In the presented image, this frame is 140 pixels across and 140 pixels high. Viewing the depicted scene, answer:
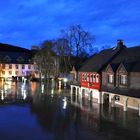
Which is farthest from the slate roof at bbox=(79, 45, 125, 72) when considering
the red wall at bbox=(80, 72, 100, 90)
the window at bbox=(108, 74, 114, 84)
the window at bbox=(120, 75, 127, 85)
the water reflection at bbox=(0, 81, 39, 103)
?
the water reflection at bbox=(0, 81, 39, 103)

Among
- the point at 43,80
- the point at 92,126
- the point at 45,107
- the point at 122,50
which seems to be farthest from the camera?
the point at 43,80

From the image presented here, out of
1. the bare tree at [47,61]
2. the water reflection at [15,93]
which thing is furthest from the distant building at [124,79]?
the bare tree at [47,61]

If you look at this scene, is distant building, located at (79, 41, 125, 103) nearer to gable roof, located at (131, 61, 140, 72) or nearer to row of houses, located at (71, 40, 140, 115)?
row of houses, located at (71, 40, 140, 115)

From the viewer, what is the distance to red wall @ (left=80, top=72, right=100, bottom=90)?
40.7 m

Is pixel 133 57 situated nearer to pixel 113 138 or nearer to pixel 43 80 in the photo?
pixel 113 138

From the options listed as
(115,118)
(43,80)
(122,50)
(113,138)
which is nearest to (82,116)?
(115,118)

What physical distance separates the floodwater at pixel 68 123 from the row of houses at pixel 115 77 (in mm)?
1929

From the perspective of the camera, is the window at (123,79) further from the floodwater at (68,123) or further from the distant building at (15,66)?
the distant building at (15,66)

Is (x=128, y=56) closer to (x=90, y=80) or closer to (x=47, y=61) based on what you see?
(x=90, y=80)

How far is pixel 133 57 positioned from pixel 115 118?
9.04 meters

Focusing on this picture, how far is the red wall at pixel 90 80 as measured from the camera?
134ft

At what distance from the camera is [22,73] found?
11369 cm

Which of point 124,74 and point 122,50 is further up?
point 122,50

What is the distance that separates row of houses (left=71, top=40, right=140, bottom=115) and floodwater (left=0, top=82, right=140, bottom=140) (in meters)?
1.93
